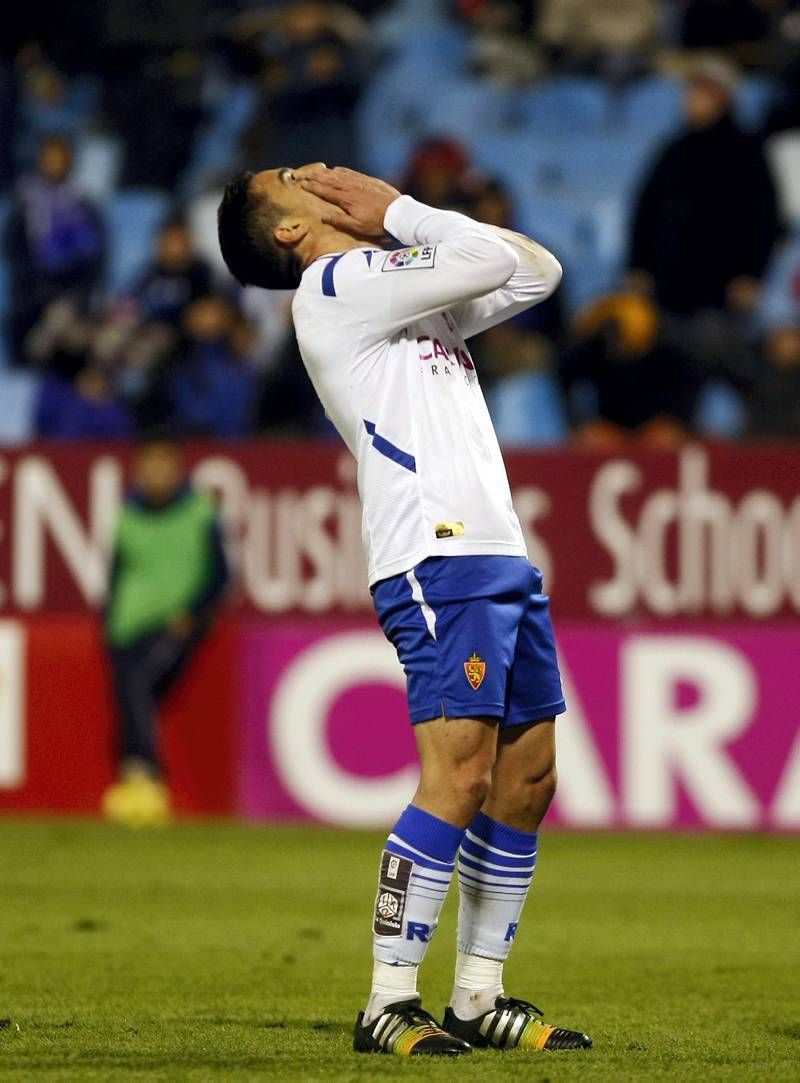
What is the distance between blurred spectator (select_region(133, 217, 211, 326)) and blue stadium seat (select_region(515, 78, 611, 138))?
3.31m

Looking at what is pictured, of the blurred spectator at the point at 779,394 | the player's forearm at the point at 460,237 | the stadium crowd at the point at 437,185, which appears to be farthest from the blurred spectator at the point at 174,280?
the player's forearm at the point at 460,237

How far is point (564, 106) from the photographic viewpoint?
15820 millimetres

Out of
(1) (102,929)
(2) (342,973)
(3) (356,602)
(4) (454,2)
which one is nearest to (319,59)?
(4) (454,2)

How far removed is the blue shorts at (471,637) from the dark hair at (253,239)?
83cm

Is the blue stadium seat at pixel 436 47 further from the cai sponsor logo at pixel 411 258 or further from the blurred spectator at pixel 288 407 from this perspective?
the cai sponsor logo at pixel 411 258

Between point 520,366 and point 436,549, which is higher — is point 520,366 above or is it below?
above

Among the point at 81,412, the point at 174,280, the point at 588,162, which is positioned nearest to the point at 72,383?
the point at 81,412

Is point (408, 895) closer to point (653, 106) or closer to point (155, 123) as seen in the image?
point (653, 106)

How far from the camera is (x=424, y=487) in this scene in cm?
508

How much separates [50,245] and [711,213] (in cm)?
437

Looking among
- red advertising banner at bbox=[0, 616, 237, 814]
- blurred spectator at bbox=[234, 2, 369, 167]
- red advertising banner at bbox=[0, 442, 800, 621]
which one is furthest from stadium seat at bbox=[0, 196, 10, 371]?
red advertising banner at bbox=[0, 616, 237, 814]

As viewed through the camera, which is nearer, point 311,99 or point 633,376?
point 633,376

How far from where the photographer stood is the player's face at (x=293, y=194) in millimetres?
5312

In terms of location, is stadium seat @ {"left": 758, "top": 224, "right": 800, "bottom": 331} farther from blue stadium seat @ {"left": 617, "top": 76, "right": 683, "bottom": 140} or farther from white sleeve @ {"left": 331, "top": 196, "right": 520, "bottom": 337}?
white sleeve @ {"left": 331, "top": 196, "right": 520, "bottom": 337}
